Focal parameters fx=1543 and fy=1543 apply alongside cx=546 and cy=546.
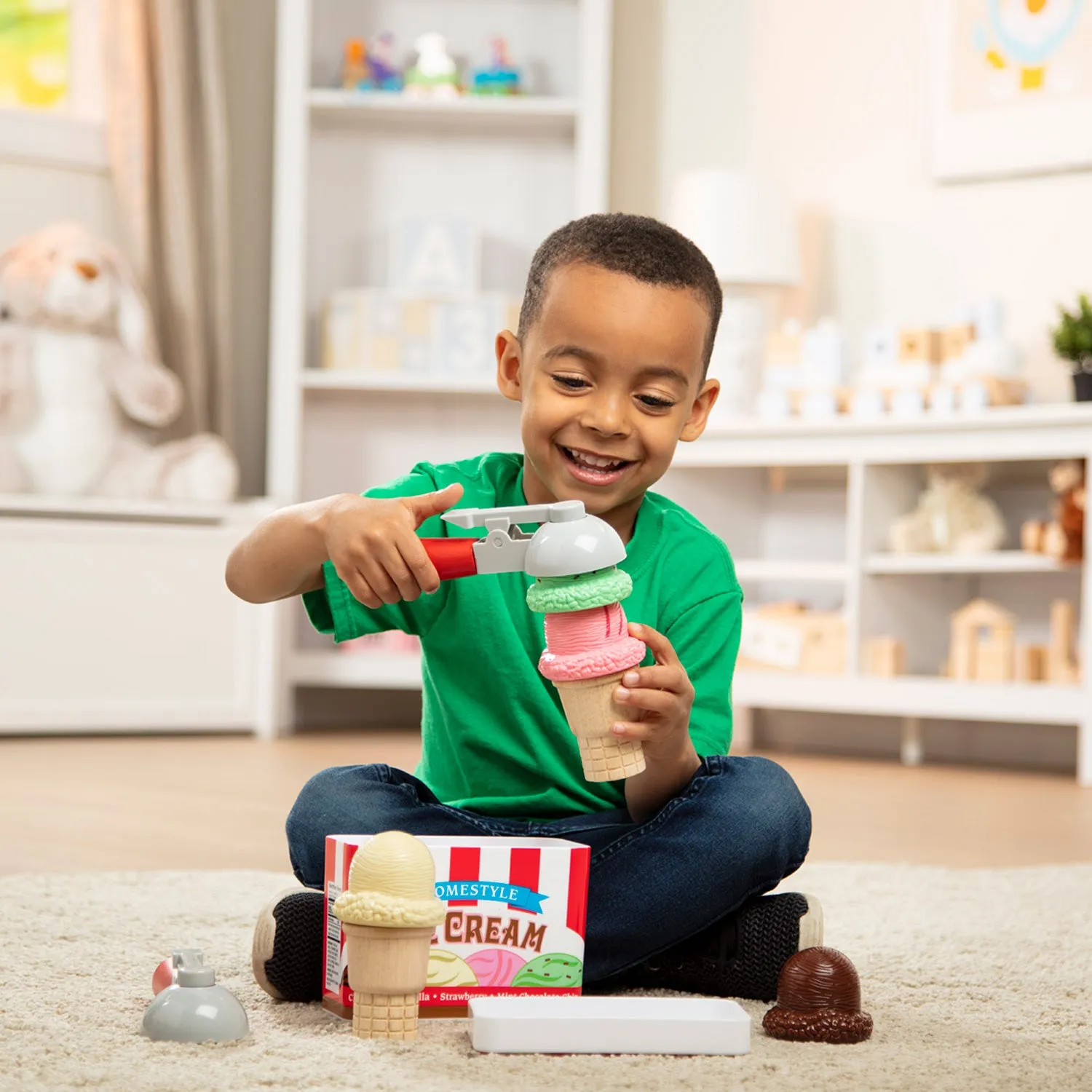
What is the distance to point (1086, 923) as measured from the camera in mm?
1265

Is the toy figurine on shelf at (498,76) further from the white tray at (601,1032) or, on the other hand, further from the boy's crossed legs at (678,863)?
the white tray at (601,1032)

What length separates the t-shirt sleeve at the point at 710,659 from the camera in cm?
107

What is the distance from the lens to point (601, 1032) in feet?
2.72

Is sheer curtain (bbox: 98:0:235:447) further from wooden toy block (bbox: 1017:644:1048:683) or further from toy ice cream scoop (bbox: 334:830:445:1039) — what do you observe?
toy ice cream scoop (bbox: 334:830:445:1039)

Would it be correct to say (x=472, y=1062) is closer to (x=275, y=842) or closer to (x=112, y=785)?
(x=275, y=842)

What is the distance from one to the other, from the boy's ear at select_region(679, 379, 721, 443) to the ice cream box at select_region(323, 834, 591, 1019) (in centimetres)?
34

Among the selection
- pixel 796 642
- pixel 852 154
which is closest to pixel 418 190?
pixel 852 154

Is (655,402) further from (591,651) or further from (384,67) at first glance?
(384,67)

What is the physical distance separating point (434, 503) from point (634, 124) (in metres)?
2.54

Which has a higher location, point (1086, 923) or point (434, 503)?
point (434, 503)

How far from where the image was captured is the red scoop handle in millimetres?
889

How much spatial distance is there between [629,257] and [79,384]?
2002 millimetres

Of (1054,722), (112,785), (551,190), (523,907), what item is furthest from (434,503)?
(551,190)

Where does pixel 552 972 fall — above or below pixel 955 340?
below
